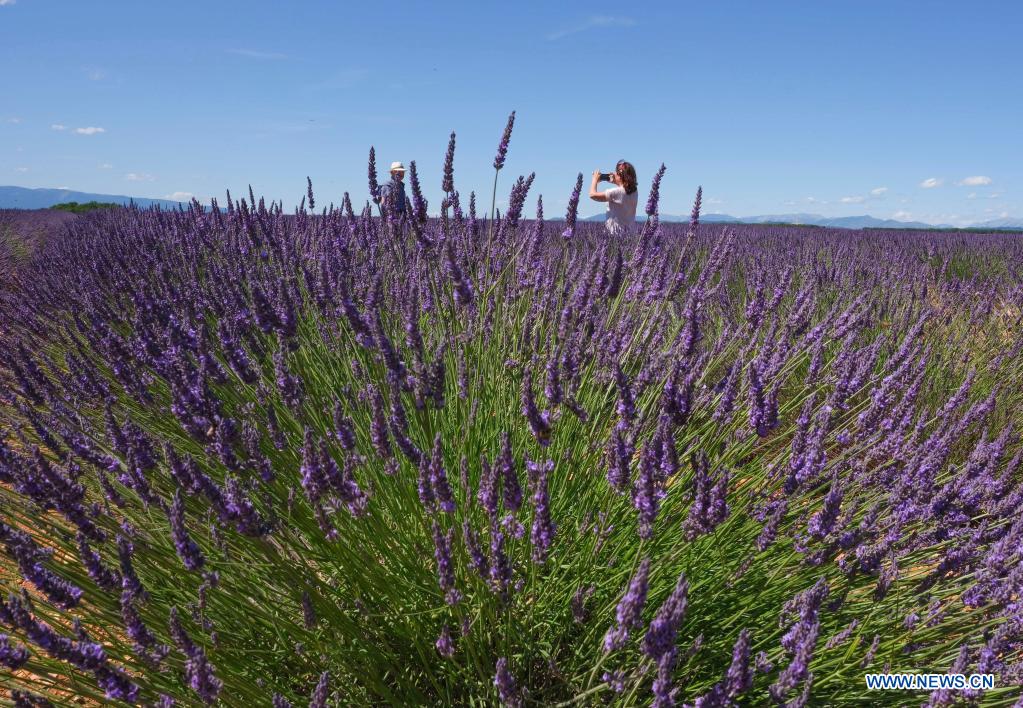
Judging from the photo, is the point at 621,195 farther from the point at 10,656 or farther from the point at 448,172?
the point at 10,656

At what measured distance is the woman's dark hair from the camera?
546cm

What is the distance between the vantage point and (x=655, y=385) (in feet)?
7.16

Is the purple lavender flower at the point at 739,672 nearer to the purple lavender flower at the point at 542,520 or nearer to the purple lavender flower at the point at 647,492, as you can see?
the purple lavender flower at the point at 647,492

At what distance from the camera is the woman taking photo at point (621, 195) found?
18.0 feet

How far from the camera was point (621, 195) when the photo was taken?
5.50 m

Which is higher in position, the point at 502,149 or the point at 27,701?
the point at 502,149

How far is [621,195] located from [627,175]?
203 mm

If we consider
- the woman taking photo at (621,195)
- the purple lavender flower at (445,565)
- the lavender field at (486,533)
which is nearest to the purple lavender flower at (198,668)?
the lavender field at (486,533)

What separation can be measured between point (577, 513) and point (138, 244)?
5498 mm

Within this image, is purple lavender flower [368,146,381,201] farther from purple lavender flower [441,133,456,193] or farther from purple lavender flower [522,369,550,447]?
purple lavender flower [522,369,550,447]

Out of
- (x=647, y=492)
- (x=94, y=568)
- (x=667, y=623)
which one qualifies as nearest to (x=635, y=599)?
(x=667, y=623)

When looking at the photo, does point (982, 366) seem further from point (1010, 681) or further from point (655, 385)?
point (1010, 681)

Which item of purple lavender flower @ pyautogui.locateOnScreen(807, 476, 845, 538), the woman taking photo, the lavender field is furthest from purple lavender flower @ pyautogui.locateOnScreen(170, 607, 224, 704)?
the woman taking photo

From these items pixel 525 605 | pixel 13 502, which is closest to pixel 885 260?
pixel 525 605
